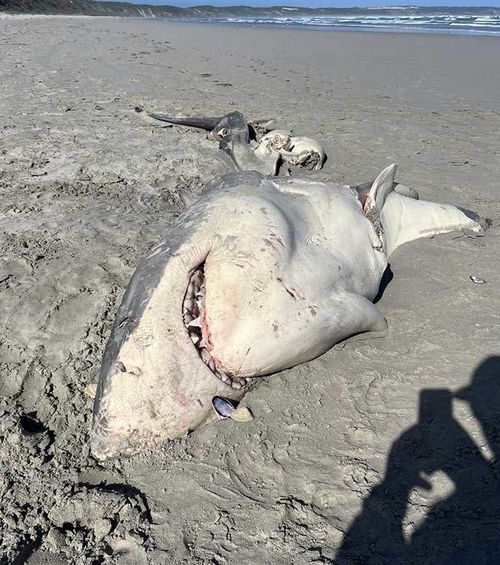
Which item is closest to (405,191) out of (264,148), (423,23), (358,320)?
(264,148)

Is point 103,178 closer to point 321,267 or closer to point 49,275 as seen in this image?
point 49,275

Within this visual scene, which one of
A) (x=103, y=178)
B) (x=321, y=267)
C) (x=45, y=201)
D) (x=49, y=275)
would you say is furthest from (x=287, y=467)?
(x=103, y=178)

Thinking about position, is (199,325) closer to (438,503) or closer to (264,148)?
(438,503)

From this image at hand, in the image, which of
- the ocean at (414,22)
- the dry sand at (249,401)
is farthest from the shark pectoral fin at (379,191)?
the ocean at (414,22)

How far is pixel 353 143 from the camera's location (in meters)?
7.09

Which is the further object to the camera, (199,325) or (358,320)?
(358,320)

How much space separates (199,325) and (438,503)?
138cm

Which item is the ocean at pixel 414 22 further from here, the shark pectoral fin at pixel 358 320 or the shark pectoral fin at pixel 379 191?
the shark pectoral fin at pixel 358 320

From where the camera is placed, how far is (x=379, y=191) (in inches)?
165

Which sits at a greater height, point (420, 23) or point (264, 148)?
point (264, 148)

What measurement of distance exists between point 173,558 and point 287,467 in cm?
67

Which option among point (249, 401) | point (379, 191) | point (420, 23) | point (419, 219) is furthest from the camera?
point (420, 23)

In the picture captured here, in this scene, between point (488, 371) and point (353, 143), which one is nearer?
point (488, 371)

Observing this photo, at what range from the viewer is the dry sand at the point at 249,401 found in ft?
7.41
